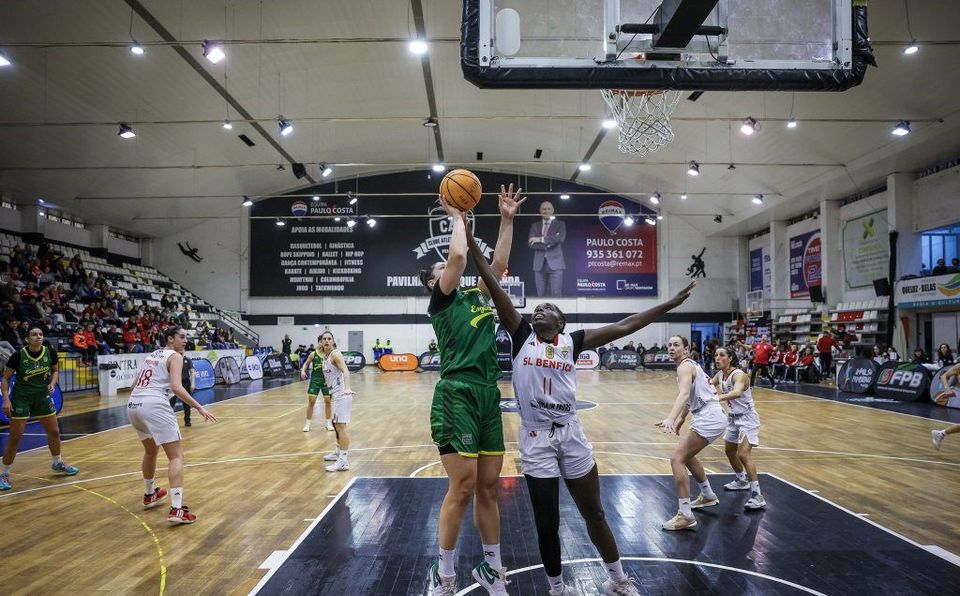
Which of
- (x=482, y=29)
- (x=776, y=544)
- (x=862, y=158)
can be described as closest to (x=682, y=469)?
(x=776, y=544)

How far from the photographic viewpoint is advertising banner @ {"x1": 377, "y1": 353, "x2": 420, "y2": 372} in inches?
1011

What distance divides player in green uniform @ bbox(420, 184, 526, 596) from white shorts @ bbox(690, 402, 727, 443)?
2.60m

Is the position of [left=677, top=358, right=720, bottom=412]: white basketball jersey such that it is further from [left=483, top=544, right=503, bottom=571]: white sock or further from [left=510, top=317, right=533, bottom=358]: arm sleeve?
[left=483, top=544, right=503, bottom=571]: white sock

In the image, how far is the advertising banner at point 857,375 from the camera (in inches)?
586

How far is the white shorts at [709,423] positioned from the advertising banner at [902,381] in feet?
37.0

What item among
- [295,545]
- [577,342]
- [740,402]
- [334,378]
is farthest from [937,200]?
[295,545]

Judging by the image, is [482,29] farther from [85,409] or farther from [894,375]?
[894,375]

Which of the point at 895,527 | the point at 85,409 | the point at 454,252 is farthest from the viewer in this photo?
the point at 85,409

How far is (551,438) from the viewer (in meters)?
3.20

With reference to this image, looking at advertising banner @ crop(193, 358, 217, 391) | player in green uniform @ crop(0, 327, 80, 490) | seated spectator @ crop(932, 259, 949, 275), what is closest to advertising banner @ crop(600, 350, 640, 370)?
seated spectator @ crop(932, 259, 949, 275)

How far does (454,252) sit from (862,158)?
2018 cm

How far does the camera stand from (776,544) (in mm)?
4395

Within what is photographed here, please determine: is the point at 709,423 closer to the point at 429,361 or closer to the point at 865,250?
the point at 865,250

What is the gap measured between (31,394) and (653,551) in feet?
22.3
